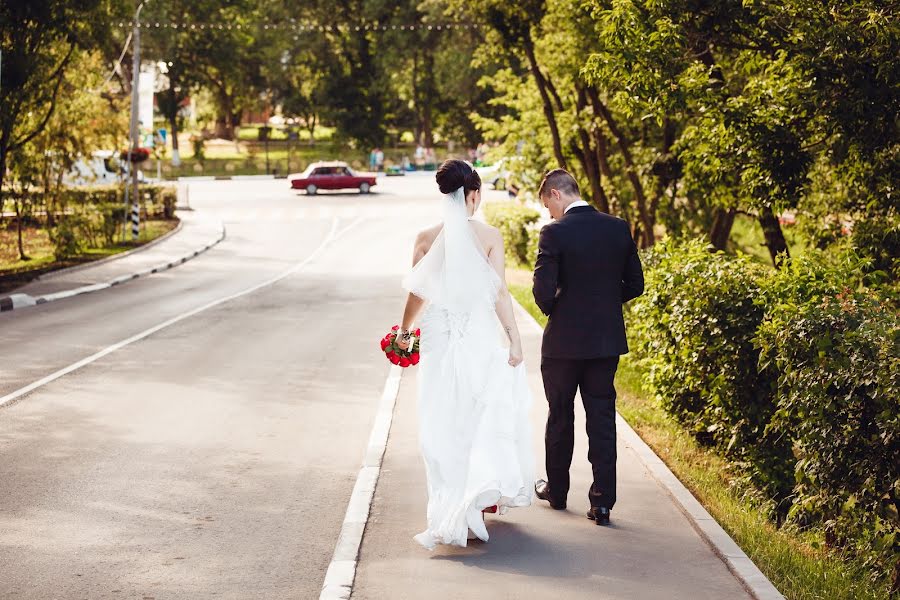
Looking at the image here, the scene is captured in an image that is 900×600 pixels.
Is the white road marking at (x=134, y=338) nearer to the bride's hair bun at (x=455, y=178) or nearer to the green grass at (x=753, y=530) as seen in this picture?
the green grass at (x=753, y=530)

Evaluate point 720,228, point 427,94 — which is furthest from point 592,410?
point 427,94

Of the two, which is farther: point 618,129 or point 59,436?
point 618,129

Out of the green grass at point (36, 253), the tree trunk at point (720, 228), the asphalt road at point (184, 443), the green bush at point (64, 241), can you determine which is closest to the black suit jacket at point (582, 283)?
the asphalt road at point (184, 443)

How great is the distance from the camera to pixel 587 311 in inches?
272

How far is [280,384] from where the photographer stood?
41.1 feet

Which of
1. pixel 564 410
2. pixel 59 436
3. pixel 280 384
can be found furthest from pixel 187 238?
pixel 564 410

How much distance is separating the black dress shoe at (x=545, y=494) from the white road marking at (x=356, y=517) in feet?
3.57

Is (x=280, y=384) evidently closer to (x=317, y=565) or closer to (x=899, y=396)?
(x=317, y=565)

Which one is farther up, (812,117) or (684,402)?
(812,117)

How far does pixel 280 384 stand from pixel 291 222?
35.7 m

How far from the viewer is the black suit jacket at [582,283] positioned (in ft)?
22.5

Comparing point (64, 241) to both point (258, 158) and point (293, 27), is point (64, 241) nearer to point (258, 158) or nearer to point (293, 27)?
point (293, 27)

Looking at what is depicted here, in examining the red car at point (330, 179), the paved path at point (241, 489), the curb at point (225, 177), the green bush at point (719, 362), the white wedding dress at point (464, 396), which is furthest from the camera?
the curb at point (225, 177)

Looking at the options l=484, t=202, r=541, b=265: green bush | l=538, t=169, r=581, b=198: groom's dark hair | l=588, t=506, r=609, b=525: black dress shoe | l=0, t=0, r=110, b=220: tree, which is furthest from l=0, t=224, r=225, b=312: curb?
l=588, t=506, r=609, b=525: black dress shoe
